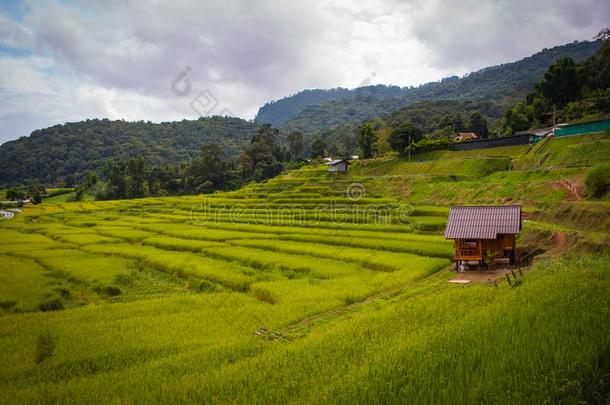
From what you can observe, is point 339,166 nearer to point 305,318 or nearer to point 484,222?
point 484,222

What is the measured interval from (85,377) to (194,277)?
1005 cm

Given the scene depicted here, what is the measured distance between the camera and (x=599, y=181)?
822 inches

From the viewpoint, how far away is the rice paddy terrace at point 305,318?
6.07 meters

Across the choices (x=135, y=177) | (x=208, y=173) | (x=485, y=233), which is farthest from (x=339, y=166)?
(x=135, y=177)

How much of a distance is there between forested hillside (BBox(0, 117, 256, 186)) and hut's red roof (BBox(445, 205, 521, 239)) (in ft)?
331

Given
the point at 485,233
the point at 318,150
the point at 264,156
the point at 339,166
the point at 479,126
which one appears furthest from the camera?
the point at 318,150

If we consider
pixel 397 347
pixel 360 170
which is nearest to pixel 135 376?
pixel 397 347

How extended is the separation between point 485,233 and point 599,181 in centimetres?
862

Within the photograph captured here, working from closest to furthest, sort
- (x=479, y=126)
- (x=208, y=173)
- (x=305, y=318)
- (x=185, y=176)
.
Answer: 1. (x=305, y=318)
2. (x=479, y=126)
3. (x=208, y=173)
4. (x=185, y=176)

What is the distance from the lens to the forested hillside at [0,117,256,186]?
101 m

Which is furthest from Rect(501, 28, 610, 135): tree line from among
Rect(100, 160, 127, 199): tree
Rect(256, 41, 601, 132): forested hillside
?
Rect(256, 41, 601, 132): forested hillside

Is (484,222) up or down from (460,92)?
down

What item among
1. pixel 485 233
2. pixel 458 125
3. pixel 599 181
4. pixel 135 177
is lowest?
pixel 485 233

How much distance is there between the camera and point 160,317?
1190cm
